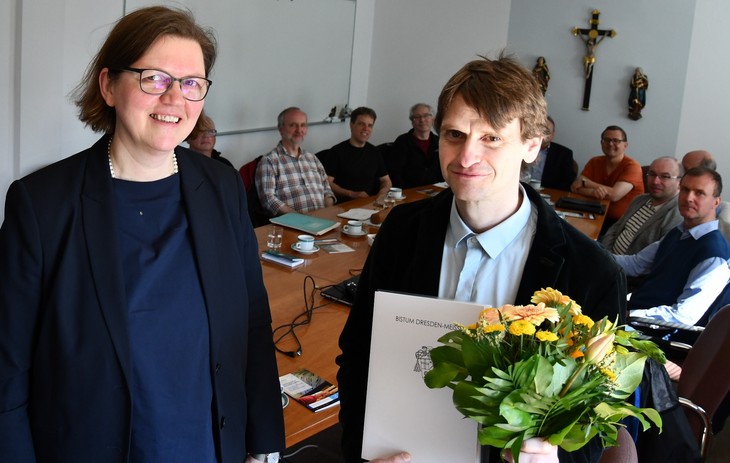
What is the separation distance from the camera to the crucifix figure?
7.73 m

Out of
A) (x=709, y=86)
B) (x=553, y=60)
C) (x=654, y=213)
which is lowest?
(x=654, y=213)

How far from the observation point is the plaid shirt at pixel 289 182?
566 cm

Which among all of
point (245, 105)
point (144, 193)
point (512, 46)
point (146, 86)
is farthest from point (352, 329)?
point (512, 46)

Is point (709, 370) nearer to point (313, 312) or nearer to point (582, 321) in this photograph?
point (313, 312)

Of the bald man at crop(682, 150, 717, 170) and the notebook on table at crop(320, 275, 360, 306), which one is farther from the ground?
the bald man at crop(682, 150, 717, 170)

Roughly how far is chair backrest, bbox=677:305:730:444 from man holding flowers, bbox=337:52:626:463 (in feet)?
5.09

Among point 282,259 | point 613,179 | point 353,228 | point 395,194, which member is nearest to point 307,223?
point 353,228

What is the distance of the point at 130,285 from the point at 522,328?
79 centimetres

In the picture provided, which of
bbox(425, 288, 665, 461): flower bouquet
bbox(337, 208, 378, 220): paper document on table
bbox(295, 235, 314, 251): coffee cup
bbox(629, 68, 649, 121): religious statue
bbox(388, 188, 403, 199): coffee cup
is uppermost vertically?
bbox(629, 68, 649, 121): religious statue

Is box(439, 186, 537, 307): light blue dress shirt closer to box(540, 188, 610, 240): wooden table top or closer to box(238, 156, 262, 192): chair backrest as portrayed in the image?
box(540, 188, 610, 240): wooden table top

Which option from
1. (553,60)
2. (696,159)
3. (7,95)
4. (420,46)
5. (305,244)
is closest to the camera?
(305,244)

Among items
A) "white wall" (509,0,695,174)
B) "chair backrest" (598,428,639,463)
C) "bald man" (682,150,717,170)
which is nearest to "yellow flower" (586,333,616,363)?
"chair backrest" (598,428,639,463)

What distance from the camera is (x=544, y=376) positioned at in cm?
110

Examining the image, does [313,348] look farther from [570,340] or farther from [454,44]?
[454,44]
